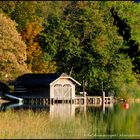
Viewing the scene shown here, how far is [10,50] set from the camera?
62.6m

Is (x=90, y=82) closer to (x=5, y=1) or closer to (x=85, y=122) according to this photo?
(x=5, y=1)

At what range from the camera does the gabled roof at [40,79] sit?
66244 millimetres

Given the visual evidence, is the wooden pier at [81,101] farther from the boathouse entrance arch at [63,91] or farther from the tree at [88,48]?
the tree at [88,48]

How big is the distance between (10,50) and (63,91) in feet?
29.5

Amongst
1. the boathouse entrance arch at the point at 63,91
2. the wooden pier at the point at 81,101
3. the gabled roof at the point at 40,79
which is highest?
the gabled roof at the point at 40,79

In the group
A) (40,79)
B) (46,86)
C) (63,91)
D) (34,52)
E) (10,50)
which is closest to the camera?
(10,50)

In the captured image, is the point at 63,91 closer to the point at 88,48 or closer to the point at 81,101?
the point at 81,101

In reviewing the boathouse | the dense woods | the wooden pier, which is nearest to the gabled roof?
A: the boathouse

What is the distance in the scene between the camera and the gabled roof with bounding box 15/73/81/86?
2608 inches

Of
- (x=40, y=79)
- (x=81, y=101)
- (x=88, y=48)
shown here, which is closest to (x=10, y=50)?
(x=40, y=79)

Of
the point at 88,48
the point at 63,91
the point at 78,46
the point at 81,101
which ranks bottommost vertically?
the point at 81,101

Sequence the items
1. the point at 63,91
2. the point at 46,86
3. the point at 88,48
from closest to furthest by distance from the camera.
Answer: the point at 46,86
the point at 63,91
the point at 88,48

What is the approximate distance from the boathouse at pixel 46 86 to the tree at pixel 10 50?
2505mm

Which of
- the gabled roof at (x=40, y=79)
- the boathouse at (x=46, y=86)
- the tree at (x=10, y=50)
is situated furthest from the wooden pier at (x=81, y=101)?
the tree at (x=10, y=50)
